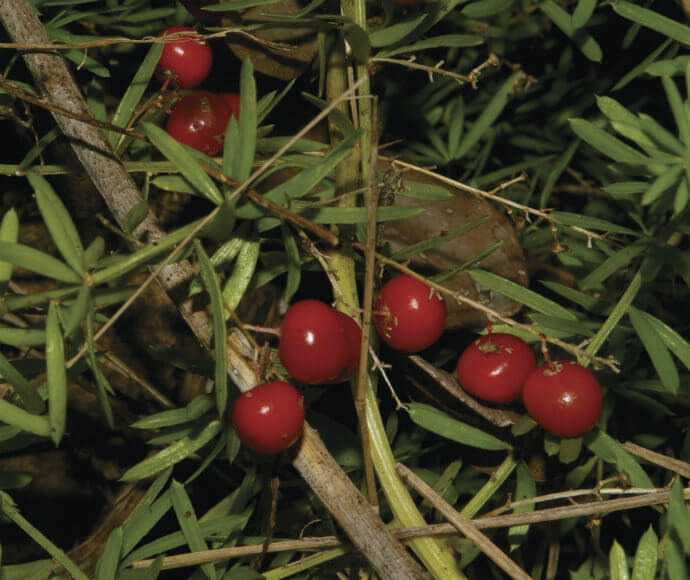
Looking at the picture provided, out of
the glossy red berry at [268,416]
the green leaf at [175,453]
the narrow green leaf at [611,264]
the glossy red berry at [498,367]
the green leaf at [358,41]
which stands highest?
the green leaf at [358,41]

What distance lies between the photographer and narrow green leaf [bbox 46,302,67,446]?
1.21 m

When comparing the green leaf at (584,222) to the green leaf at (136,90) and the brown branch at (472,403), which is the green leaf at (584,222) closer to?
the brown branch at (472,403)

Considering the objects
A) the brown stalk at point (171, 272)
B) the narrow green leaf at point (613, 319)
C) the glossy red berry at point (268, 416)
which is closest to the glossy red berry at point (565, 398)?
the narrow green leaf at point (613, 319)

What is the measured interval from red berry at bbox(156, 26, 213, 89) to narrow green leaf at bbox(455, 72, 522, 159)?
0.92m

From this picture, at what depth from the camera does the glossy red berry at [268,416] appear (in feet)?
4.87

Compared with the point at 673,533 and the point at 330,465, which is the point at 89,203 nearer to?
the point at 330,465

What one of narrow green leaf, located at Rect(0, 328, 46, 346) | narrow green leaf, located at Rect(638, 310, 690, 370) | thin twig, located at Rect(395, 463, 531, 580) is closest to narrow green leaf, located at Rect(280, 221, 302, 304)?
narrow green leaf, located at Rect(0, 328, 46, 346)

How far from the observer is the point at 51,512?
2.06 meters

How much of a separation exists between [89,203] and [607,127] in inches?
72.6

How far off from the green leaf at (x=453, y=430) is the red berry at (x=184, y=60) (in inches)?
47.5

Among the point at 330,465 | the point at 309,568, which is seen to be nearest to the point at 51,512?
the point at 309,568

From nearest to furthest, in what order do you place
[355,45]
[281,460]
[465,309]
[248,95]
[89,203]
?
[248,95] < [355,45] < [281,460] < [465,309] < [89,203]

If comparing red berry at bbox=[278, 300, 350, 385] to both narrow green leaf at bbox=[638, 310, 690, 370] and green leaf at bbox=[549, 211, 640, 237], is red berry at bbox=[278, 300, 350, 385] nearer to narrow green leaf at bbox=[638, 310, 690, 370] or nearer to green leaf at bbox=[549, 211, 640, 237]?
green leaf at bbox=[549, 211, 640, 237]

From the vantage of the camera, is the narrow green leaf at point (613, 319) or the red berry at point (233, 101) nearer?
the narrow green leaf at point (613, 319)
